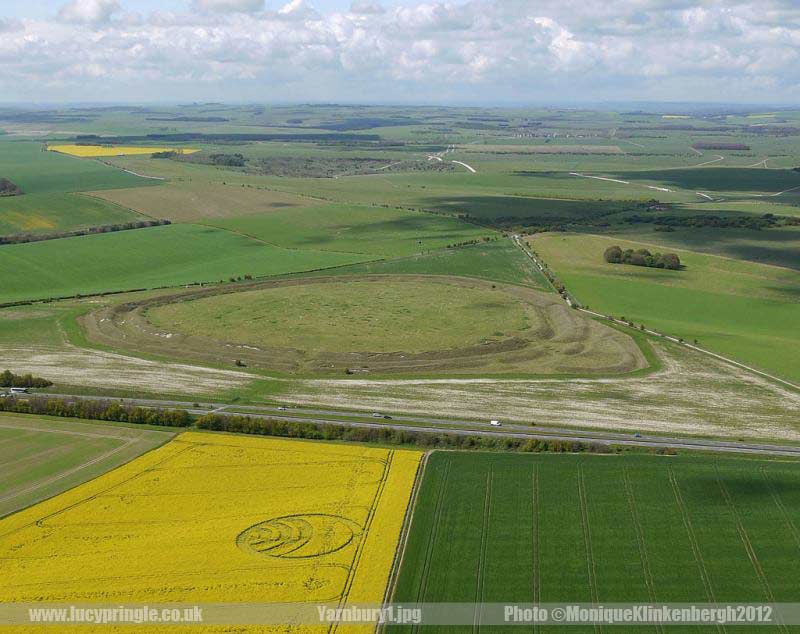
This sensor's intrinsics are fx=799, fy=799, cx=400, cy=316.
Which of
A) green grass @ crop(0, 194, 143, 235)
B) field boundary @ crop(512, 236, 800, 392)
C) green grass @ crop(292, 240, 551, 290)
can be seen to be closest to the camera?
field boundary @ crop(512, 236, 800, 392)

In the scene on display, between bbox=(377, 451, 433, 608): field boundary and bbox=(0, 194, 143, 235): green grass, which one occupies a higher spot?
bbox=(0, 194, 143, 235): green grass

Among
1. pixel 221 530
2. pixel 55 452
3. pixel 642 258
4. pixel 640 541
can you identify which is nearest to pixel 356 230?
pixel 642 258

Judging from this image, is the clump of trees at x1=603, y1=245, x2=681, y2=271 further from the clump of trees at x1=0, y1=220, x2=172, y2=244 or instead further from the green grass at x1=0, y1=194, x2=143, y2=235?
the green grass at x1=0, y1=194, x2=143, y2=235

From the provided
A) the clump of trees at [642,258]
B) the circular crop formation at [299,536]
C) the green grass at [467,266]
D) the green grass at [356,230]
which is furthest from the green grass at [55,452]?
the clump of trees at [642,258]

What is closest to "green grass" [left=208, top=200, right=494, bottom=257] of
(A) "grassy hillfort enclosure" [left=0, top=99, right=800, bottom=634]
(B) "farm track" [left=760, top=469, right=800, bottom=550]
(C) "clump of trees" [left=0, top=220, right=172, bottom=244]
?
(A) "grassy hillfort enclosure" [left=0, top=99, right=800, bottom=634]

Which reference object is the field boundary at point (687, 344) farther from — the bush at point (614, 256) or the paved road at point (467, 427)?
the paved road at point (467, 427)

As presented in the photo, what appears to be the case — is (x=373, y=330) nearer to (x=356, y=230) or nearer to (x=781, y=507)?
(x=781, y=507)

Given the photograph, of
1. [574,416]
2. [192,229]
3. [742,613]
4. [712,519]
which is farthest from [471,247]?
[742,613]
